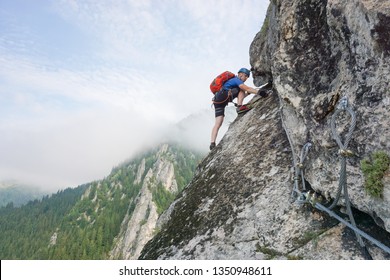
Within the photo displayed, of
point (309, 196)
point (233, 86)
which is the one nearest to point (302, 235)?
point (309, 196)

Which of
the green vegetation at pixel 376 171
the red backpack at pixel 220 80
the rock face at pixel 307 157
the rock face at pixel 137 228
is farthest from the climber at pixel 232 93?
the rock face at pixel 137 228

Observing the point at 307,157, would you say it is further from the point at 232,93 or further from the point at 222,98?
the point at 222,98

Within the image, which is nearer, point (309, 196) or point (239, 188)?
point (309, 196)

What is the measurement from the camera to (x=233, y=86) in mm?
12758

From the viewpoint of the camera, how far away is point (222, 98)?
12.9 m

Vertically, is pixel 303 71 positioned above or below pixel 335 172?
above

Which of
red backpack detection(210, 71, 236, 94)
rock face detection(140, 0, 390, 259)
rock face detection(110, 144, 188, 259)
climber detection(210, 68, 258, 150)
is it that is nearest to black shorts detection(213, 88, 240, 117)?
climber detection(210, 68, 258, 150)

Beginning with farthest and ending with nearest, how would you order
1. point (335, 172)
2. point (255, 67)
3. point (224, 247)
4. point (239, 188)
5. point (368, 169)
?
point (255, 67) < point (239, 188) < point (224, 247) < point (335, 172) < point (368, 169)

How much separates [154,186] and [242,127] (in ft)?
627

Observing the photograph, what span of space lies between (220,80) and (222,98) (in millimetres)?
773

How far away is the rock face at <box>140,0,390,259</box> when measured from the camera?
529cm

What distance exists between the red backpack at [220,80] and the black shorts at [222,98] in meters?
0.22

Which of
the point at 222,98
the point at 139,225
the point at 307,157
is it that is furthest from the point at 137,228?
the point at 307,157

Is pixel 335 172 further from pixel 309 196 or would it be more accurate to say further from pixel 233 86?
pixel 233 86
